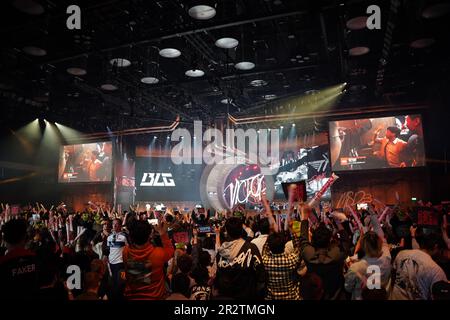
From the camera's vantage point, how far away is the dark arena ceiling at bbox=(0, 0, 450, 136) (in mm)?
8641

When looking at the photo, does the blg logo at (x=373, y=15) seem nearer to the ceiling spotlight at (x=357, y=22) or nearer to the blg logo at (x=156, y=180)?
the ceiling spotlight at (x=357, y=22)

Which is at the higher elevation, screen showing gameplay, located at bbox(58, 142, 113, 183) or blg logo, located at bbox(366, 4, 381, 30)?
blg logo, located at bbox(366, 4, 381, 30)

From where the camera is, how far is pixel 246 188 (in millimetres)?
19000

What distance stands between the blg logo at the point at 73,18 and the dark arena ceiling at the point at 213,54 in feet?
0.55

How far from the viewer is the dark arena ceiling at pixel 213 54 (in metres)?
8.64

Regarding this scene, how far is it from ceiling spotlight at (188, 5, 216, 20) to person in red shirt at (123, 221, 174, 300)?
5.46 metres

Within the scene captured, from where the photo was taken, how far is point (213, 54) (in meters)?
12.1

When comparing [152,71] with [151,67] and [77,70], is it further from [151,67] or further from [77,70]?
[77,70]

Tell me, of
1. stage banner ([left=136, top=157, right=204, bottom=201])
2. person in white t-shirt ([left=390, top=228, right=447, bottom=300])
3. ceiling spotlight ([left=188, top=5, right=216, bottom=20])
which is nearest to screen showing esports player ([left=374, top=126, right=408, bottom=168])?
stage banner ([left=136, top=157, right=204, bottom=201])

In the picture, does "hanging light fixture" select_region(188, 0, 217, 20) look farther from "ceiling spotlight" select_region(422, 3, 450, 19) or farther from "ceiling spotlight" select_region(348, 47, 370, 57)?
"ceiling spotlight" select_region(422, 3, 450, 19)

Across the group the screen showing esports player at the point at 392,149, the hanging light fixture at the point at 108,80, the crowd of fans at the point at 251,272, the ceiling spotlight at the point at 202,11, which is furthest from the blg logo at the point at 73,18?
the screen showing esports player at the point at 392,149

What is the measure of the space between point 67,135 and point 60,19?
13558 mm

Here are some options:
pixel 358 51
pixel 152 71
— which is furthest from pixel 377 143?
pixel 152 71
